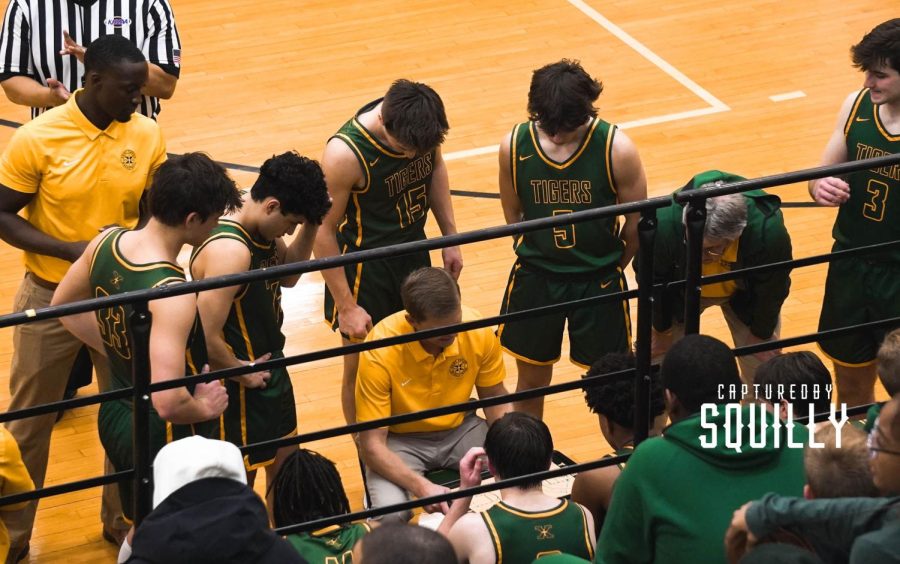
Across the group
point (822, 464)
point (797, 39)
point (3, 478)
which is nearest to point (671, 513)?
point (822, 464)

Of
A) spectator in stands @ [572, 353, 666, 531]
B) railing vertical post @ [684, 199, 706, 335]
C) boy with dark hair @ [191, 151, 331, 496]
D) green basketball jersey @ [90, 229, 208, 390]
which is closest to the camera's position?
railing vertical post @ [684, 199, 706, 335]

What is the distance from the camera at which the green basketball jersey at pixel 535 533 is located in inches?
167

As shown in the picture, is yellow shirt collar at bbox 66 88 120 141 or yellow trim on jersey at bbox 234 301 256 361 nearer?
yellow trim on jersey at bbox 234 301 256 361

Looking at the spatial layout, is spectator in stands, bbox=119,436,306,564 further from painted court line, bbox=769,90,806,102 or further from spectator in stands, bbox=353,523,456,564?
painted court line, bbox=769,90,806,102

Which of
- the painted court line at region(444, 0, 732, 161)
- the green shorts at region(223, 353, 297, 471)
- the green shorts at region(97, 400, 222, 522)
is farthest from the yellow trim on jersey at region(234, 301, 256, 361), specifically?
the painted court line at region(444, 0, 732, 161)

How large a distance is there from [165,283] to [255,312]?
0.76 m

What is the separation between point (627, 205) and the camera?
429cm

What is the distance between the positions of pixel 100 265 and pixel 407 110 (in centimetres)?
144

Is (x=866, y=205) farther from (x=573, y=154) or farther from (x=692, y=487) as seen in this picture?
(x=692, y=487)

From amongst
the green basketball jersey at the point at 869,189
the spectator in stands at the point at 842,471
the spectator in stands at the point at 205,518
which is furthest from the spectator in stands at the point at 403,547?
the green basketball jersey at the point at 869,189

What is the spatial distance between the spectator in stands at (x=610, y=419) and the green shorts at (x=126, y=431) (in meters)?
1.33

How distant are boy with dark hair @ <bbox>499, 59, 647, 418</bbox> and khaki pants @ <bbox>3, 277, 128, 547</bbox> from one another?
5.72 ft

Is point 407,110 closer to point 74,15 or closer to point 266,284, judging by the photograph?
point 266,284

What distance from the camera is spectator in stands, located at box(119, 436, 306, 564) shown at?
3102 millimetres
